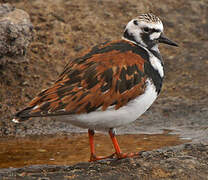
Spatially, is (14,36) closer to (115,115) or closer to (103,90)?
(103,90)

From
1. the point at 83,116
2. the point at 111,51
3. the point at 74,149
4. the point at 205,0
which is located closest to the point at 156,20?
the point at 111,51

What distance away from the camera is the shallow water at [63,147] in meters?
6.88

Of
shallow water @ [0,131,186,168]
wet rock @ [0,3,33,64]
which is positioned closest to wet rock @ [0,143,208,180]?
shallow water @ [0,131,186,168]

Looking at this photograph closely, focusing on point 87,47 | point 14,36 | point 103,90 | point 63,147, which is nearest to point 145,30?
point 103,90

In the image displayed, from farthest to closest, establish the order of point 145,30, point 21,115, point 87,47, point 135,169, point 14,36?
1. point 87,47
2. point 14,36
3. point 145,30
4. point 135,169
5. point 21,115

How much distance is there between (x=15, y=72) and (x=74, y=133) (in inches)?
67.4

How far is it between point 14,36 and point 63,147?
201 centimetres

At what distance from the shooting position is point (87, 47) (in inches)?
385

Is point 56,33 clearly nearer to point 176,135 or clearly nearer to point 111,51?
point 176,135

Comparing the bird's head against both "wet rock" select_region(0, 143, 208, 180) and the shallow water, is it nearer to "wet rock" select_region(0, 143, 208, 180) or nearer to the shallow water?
"wet rock" select_region(0, 143, 208, 180)

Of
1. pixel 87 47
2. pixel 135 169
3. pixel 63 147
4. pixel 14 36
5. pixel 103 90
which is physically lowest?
pixel 135 169

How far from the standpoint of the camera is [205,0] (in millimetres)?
11266

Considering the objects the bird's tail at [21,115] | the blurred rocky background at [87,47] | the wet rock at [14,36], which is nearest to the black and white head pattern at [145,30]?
the bird's tail at [21,115]

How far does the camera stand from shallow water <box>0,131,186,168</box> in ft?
22.6
